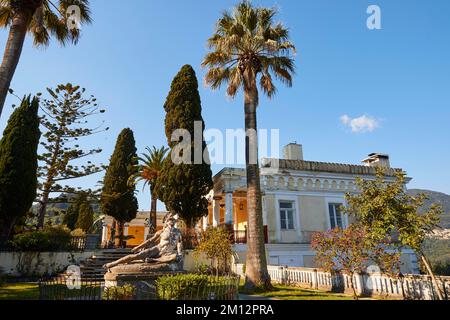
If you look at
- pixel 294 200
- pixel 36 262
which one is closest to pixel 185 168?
pixel 294 200

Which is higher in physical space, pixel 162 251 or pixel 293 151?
pixel 293 151

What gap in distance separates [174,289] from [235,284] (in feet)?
5.60

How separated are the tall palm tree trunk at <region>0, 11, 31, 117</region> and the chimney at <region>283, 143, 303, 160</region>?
1789 cm

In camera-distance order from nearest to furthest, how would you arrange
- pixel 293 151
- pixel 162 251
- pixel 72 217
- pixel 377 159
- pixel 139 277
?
1. pixel 139 277
2. pixel 162 251
3. pixel 293 151
4. pixel 377 159
5. pixel 72 217

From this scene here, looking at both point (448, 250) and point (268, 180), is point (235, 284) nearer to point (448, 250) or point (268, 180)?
point (268, 180)

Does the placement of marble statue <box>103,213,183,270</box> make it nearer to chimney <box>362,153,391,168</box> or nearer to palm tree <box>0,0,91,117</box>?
palm tree <box>0,0,91,117</box>

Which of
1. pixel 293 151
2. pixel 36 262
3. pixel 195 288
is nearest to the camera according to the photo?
pixel 195 288

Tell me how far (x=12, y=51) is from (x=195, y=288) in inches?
400

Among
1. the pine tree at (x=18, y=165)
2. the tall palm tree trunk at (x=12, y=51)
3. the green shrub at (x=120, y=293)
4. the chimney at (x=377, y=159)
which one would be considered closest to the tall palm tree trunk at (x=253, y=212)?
the green shrub at (x=120, y=293)

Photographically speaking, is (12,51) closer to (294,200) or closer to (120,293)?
(120,293)

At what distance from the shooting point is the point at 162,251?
9789 millimetres

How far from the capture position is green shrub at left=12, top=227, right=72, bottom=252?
16.2 m

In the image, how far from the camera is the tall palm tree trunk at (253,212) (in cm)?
1259

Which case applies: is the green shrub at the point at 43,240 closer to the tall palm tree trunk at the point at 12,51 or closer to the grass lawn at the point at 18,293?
the grass lawn at the point at 18,293
